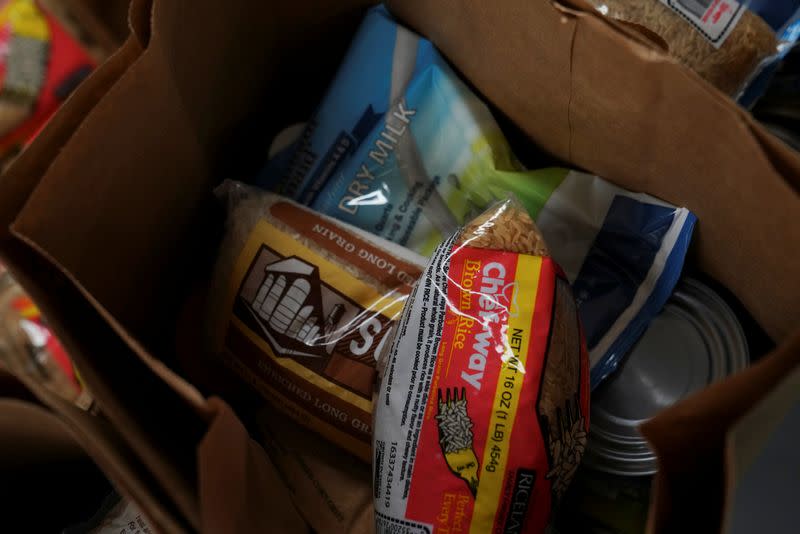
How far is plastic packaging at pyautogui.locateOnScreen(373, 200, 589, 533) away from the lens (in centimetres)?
63

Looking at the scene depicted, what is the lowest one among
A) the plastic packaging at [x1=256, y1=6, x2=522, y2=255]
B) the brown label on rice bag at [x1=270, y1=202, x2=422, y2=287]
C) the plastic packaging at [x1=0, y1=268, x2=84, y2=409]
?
the plastic packaging at [x1=0, y1=268, x2=84, y2=409]

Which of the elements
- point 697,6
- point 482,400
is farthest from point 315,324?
point 697,6

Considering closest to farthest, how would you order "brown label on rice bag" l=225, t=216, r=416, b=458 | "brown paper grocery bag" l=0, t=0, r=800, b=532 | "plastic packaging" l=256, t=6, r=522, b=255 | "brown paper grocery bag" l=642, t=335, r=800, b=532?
"brown paper grocery bag" l=642, t=335, r=800, b=532 < "brown paper grocery bag" l=0, t=0, r=800, b=532 < "brown label on rice bag" l=225, t=216, r=416, b=458 < "plastic packaging" l=256, t=6, r=522, b=255

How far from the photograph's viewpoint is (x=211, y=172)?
89 cm

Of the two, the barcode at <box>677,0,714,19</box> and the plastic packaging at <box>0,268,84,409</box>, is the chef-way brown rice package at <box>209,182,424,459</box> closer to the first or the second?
→ the plastic packaging at <box>0,268,84,409</box>

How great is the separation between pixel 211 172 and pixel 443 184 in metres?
0.29

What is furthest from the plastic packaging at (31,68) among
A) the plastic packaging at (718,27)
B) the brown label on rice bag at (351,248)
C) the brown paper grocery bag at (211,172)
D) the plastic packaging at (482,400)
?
the plastic packaging at (718,27)

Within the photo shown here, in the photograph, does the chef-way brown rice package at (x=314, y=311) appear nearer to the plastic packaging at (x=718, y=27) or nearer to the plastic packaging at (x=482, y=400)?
the plastic packaging at (x=482, y=400)

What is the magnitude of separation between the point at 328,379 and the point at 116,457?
0.85 feet

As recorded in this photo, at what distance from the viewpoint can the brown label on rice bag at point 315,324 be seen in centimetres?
76

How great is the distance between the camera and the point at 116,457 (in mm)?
543

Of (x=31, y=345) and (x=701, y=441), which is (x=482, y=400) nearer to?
(x=701, y=441)

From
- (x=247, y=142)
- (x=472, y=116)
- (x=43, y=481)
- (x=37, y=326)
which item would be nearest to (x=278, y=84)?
(x=247, y=142)

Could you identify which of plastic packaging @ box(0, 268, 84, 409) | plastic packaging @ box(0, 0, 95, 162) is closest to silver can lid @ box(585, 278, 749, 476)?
plastic packaging @ box(0, 268, 84, 409)
